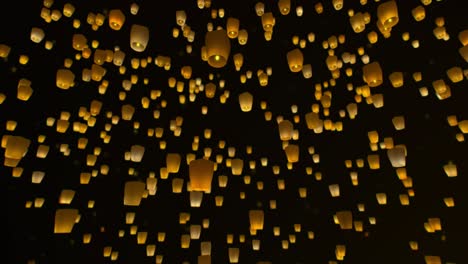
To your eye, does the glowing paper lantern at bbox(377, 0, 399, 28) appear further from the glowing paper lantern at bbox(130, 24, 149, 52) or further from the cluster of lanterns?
the glowing paper lantern at bbox(130, 24, 149, 52)

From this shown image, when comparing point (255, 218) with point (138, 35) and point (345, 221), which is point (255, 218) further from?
point (138, 35)

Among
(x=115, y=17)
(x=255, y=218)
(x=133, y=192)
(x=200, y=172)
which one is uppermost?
(x=115, y=17)

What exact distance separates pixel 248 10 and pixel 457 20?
5.72 meters

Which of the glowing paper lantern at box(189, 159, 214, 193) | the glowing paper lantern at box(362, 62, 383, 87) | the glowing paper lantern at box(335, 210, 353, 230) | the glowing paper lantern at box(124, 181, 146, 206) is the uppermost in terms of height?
the glowing paper lantern at box(362, 62, 383, 87)

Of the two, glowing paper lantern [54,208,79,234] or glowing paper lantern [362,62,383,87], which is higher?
glowing paper lantern [362,62,383,87]

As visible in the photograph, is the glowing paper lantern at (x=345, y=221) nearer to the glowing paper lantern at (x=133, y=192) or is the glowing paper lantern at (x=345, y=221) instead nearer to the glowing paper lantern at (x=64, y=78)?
the glowing paper lantern at (x=133, y=192)

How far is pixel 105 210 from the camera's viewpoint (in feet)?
35.7

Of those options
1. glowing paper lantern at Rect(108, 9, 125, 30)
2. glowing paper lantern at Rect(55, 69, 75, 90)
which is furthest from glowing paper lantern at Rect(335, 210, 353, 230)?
glowing paper lantern at Rect(55, 69, 75, 90)

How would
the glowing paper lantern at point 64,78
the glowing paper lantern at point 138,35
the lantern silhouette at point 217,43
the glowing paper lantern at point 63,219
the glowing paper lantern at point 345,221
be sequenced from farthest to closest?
the glowing paper lantern at point 345,221 < the glowing paper lantern at point 64,78 < the glowing paper lantern at point 63,219 < the glowing paper lantern at point 138,35 < the lantern silhouette at point 217,43

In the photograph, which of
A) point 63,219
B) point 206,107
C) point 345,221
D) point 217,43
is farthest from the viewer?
point 206,107

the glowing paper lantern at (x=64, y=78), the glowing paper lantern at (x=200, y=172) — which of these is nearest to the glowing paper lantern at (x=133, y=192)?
the glowing paper lantern at (x=200, y=172)

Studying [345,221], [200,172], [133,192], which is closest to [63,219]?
[133,192]

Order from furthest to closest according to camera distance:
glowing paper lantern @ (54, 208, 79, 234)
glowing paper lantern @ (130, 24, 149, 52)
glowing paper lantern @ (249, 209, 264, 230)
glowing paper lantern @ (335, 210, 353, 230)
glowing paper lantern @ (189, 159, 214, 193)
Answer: glowing paper lantern @ (335, 210, 353, 230) → glowing paper lantern @ (249, 209, 264, 230) → glowing paper lantern @ (54, 208, 79, 234) → glowing paper lantern @ (130, 24, 149, 52) → glowing paper lantern @ (189, 159, 214, 193)

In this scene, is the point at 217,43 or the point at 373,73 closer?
the point at 217,43
